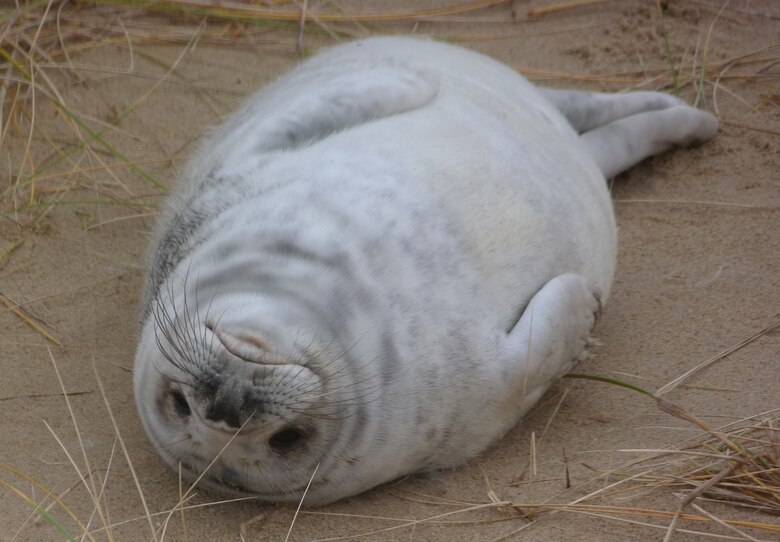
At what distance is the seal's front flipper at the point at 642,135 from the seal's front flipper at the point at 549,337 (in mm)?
1273

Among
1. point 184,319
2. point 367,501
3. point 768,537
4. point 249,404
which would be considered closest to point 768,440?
point 768,537

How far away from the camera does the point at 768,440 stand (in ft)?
8.50

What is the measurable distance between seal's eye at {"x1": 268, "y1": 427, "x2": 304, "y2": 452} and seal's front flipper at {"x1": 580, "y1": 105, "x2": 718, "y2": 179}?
2.08m

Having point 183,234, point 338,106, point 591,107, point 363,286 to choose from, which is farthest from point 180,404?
point 591,107

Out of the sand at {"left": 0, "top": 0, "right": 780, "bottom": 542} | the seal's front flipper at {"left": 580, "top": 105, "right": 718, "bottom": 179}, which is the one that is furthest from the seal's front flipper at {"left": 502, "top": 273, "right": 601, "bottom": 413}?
the seal's front flipper at {"left": 580, "top": 105, "right": 718, "bottom": 179}

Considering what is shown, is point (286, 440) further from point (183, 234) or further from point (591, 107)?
point (591, 107)

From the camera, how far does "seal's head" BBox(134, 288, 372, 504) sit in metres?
2.26

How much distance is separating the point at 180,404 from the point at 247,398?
0.28 metres

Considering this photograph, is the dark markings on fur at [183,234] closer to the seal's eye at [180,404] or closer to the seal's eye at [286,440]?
the seal's eye at [180,404]

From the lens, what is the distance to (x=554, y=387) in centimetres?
316

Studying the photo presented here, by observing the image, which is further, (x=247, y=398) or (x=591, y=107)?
(x=591, y=107)

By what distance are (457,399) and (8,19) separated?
313cm

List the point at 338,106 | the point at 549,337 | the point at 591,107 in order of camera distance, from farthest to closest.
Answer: the point at 591,107
the point at 338,106
the point at 549,337

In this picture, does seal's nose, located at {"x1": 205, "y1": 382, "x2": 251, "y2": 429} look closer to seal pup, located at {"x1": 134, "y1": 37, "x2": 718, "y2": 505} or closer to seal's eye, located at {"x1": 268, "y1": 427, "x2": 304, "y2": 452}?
seal pup, located at {"x1": 134, "y1": 37, "x2": 718, "y2": 505}
